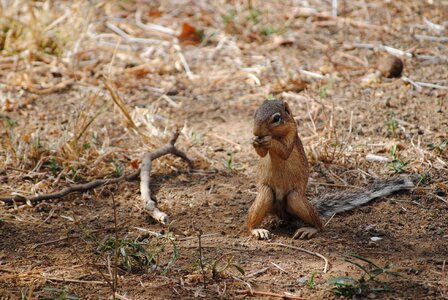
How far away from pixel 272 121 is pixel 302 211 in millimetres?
526

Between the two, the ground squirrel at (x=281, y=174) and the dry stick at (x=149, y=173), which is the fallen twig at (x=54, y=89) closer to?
the dry stick at (x=149, y=173)

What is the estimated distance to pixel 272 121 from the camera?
3648 mm

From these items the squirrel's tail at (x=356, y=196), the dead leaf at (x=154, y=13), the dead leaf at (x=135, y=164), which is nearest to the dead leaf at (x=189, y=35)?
the dead leaf at (x=154, y=13)

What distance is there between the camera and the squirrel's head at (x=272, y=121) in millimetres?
3641

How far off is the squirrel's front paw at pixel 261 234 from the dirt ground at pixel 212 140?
0.22 ft

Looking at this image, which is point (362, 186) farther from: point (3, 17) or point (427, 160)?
point (3, 17)

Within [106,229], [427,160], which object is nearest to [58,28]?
[106,229]

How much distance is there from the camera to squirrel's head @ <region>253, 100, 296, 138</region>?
11.9 ft

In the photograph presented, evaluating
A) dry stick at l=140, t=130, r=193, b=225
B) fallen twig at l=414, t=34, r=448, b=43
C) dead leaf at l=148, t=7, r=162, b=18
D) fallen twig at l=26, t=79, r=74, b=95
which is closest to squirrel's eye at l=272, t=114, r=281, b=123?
dry stick at l=140, t=130, r=193, b=225

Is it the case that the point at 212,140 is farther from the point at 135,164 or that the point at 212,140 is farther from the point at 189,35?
the point at 189,35

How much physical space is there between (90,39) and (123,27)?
56cm

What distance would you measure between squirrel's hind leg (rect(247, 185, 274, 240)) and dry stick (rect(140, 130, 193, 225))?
0.52 metres

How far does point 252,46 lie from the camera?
6949mm

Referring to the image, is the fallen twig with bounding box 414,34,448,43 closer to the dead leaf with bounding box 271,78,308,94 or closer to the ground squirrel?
the dead leaf with bounding box 271,78,308,94
